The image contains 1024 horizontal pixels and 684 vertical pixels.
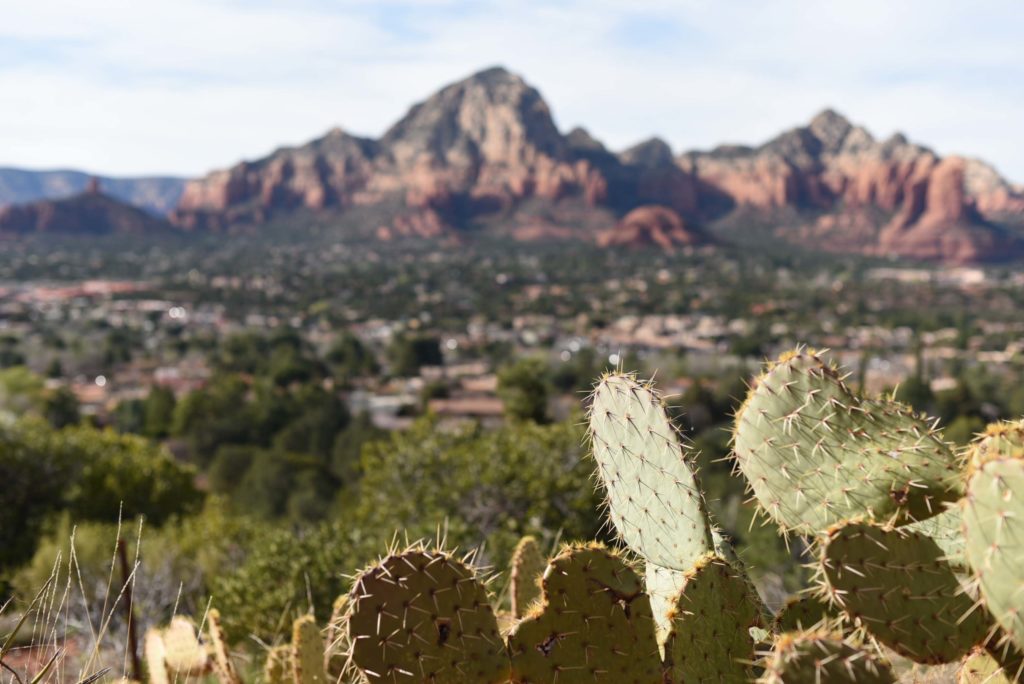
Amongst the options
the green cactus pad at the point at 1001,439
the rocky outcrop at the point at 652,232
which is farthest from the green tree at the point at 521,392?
the rocky outcrop at the point at 652,232

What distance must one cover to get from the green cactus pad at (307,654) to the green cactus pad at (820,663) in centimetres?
→ 180

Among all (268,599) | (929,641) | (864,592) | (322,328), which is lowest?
(322,328)

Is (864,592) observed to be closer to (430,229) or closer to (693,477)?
(693,477)

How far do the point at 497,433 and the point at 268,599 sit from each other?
4.80 metres

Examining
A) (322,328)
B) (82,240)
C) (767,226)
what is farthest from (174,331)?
(767,226)

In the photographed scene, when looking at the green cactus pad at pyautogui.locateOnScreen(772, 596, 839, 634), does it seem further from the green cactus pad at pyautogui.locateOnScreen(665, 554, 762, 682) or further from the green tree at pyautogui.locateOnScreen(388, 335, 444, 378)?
the green tree at pyautogui.locateOnScreen(388, 335, 444, 378)

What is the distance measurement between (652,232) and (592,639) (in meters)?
110

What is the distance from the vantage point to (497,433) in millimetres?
12117

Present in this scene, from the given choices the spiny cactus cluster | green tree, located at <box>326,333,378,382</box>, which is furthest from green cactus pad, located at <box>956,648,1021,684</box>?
green tree, located at <box>326,333,378,382</box>

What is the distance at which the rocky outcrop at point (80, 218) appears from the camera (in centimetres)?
Answer: 12131

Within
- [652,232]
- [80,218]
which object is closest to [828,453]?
[652,232]

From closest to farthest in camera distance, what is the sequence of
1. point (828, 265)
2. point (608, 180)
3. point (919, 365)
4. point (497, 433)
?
point (497, 433)
point (919, 365)
point (828, 265)
point (608, 180)

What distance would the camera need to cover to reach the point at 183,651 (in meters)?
3.39

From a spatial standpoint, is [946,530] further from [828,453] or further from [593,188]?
[593,188]
